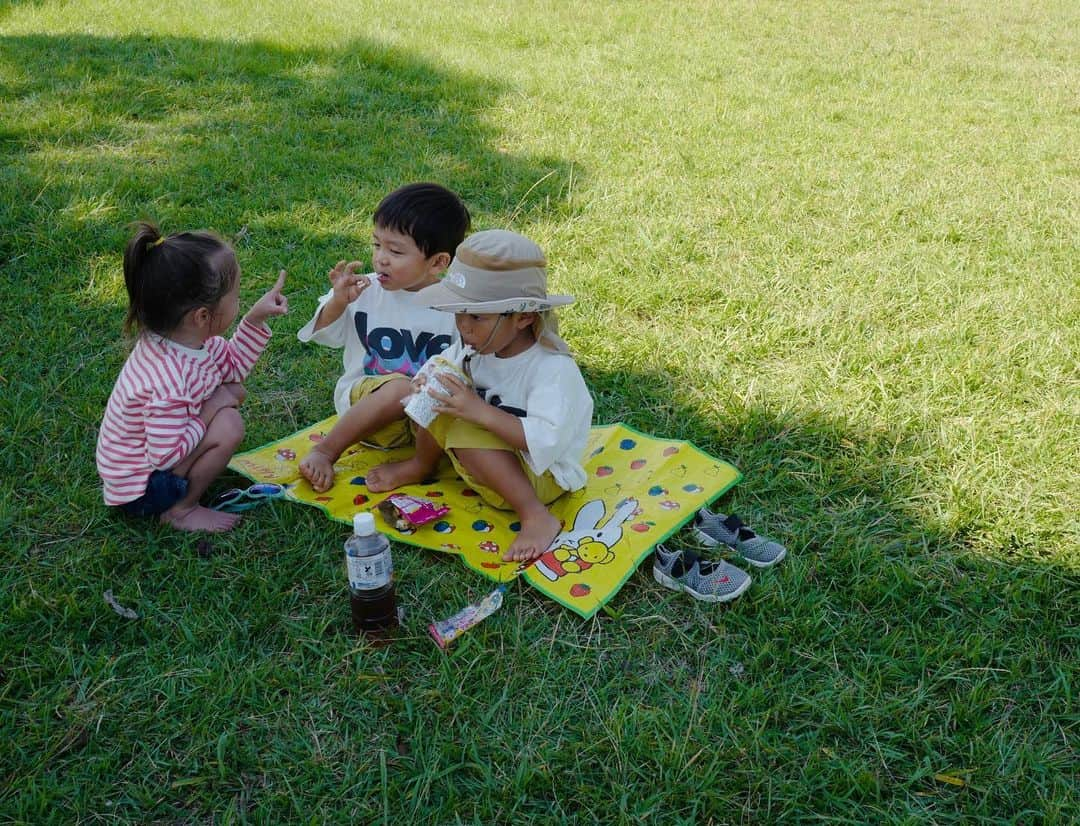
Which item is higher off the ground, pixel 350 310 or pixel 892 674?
pixel 350 310

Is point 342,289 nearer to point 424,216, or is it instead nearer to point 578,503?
point 424,216

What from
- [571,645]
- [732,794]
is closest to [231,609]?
[571,645]

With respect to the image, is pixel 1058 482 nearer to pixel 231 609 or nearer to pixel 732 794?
pixel 732 794

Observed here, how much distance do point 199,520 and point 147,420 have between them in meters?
0.37

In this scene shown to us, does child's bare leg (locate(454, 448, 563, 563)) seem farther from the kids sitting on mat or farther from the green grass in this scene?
the kids sitting on mat

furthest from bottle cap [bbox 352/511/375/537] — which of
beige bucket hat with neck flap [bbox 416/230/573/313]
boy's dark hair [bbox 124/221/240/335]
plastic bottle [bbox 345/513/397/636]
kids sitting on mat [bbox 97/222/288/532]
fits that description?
boy's dark hair [bbox 124/221/240/335]

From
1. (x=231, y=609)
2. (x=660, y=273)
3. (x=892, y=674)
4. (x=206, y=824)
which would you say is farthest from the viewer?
(x=660, y=273)

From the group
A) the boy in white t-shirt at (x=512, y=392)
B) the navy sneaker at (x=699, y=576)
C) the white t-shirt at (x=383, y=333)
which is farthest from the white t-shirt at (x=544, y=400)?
the navy sneaker at (x=699, y=576)

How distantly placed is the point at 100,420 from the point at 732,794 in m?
2.68

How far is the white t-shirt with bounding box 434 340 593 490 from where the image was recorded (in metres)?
2.87

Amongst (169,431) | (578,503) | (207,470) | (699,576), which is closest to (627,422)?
(578,503)

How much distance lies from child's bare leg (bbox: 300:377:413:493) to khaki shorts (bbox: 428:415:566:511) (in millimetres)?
258

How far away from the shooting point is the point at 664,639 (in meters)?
2.59

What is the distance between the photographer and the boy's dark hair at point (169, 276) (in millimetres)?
2930
